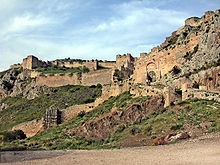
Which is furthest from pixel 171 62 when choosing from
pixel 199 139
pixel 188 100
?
pixel 199 139

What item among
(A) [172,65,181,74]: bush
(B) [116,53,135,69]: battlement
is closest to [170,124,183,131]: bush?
(A) [172,65,181,74]: bush

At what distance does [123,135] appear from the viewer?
22344mm

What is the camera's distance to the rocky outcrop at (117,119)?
2556 centimetres

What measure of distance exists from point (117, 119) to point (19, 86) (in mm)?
45079

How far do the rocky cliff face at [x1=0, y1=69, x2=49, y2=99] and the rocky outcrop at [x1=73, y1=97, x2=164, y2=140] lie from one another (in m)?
35.0

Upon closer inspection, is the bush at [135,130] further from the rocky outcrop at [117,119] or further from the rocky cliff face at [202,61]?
the rocky cliff face at [202,61]

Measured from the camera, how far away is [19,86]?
65.8 metres

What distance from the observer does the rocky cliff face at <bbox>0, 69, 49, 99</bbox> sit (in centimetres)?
6066

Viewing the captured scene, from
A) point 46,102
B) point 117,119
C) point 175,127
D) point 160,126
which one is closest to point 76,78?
point 46,102

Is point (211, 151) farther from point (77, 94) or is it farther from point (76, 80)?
point (76, 80)

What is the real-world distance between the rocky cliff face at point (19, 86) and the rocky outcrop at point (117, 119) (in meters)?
35.0

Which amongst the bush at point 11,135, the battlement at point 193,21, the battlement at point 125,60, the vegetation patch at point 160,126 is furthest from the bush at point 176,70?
the battlement at point 125,60

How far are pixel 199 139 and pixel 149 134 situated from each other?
176 inches

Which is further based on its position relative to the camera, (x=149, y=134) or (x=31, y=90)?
(x=31, y=90)
